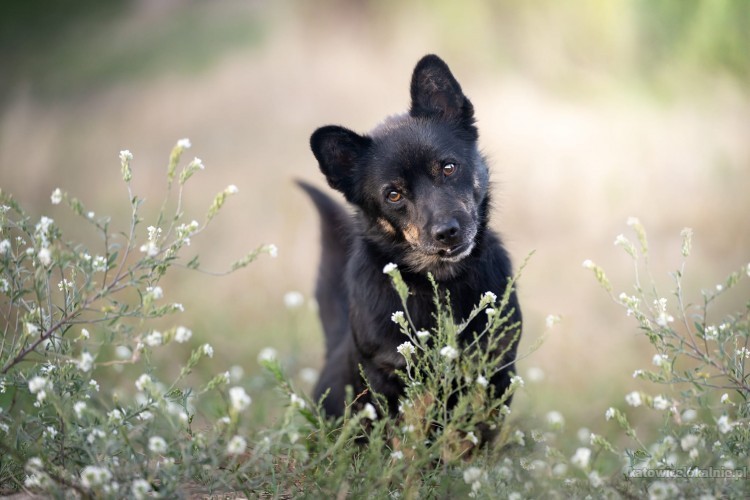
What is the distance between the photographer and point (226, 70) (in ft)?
27.8

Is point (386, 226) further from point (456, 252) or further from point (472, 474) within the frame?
point (472, 474)

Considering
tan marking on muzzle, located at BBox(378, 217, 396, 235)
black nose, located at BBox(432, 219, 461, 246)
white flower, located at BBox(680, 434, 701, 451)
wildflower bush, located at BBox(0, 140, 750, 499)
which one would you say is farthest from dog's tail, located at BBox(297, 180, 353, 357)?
white flower, located at BBox(680, 434, 701, 451)

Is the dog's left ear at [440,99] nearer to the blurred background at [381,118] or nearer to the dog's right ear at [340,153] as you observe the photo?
the dog's right ear at [340,153]

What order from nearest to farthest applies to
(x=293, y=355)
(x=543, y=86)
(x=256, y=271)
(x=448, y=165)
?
(x=448, y=165) < (x=293, y=355) < (x=256, y=271) < (x=543, y=86)

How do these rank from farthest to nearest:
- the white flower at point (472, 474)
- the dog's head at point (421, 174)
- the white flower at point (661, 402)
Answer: the dog's head at point (421, 174) < the white flower at point (472, 474) < the white flower at point (661, 402)

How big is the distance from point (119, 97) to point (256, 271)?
9.58 feet

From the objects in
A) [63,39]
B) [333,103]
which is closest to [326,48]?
[333,103]

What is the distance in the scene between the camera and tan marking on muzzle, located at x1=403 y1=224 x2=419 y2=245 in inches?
136

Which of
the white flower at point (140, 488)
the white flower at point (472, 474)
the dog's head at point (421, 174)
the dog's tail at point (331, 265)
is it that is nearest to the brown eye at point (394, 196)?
the dog's head at point (421, 174)

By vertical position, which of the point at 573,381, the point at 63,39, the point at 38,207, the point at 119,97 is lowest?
the point at 573,381

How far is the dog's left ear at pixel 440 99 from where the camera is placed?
3.73 metres

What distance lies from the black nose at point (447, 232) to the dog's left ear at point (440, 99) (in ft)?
2.32

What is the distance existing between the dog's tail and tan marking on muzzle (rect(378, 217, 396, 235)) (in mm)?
590

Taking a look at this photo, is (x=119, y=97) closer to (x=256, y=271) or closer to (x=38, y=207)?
(x=38, y=207)
